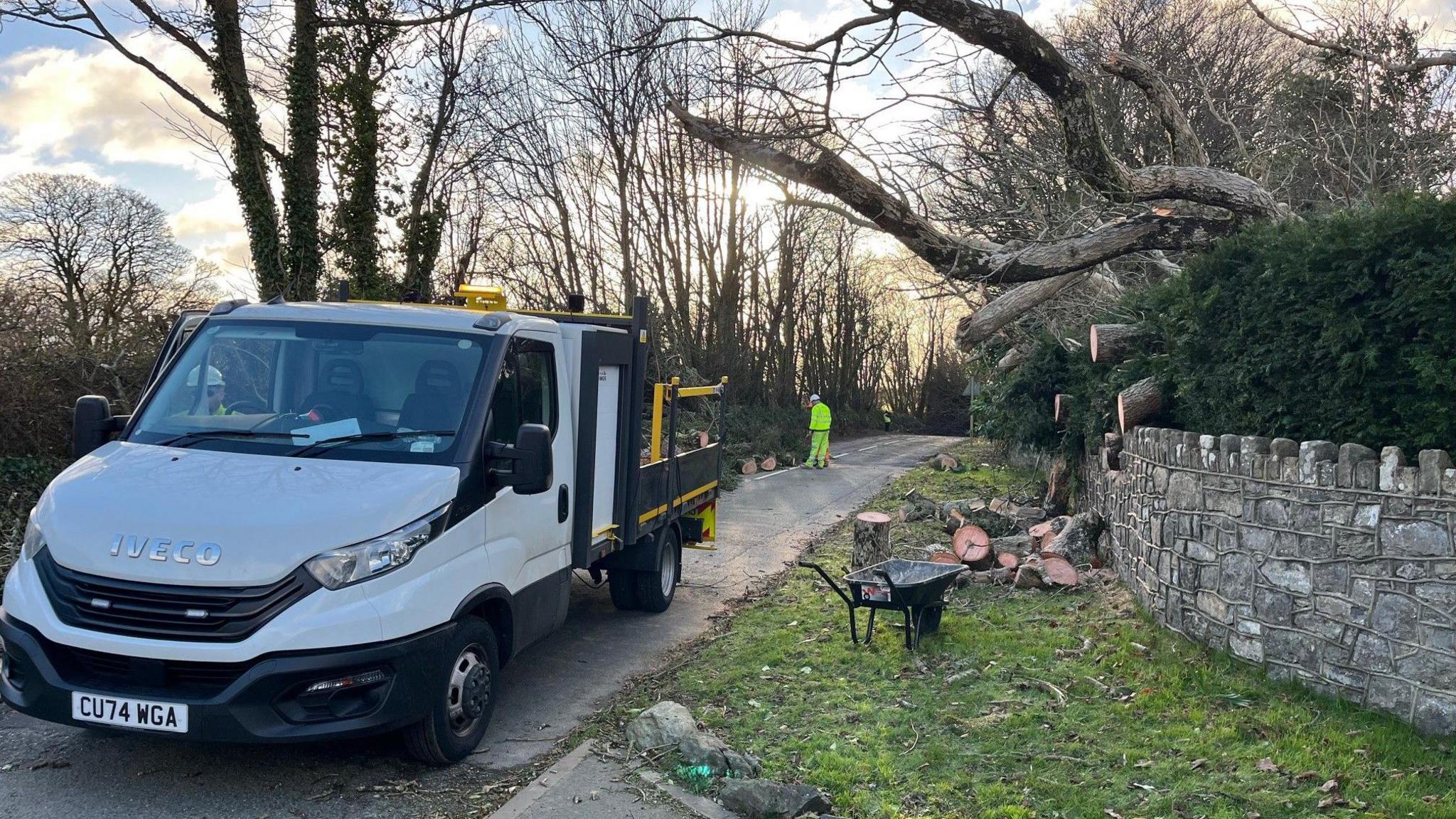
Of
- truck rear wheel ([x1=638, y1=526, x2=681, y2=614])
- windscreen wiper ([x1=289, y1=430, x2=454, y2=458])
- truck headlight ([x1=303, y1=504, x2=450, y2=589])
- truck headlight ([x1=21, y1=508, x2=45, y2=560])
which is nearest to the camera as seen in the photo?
truck headlight ([x1=303, y1=504, x2=450, y2=589])

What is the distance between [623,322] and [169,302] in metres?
9.64

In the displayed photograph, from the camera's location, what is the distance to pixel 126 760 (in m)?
4.98

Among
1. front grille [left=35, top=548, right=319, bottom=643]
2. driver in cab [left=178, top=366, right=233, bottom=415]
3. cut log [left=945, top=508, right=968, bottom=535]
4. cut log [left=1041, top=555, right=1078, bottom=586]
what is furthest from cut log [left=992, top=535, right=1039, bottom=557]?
front grille [left=35, top=548, right=319, bottom=643]

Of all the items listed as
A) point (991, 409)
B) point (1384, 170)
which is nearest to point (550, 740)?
point (1384, 170)

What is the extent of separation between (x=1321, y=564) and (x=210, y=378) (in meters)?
6.65

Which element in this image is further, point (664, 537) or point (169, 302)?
point (169, 302)

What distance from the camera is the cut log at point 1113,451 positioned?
10009 mm

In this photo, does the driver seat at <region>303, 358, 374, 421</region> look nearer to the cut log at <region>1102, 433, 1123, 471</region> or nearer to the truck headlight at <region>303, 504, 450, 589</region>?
the truck headlight at <region>303, 504, 450, 589</region>

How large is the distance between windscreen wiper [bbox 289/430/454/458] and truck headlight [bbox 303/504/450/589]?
604 mm

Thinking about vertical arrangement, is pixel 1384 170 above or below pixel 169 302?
above

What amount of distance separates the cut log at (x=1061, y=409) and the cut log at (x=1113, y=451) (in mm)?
2262

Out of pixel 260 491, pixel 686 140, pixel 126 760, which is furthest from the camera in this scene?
pixel 686 140

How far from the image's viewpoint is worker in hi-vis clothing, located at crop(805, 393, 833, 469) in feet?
80.7

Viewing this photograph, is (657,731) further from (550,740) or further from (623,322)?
(623,322)
